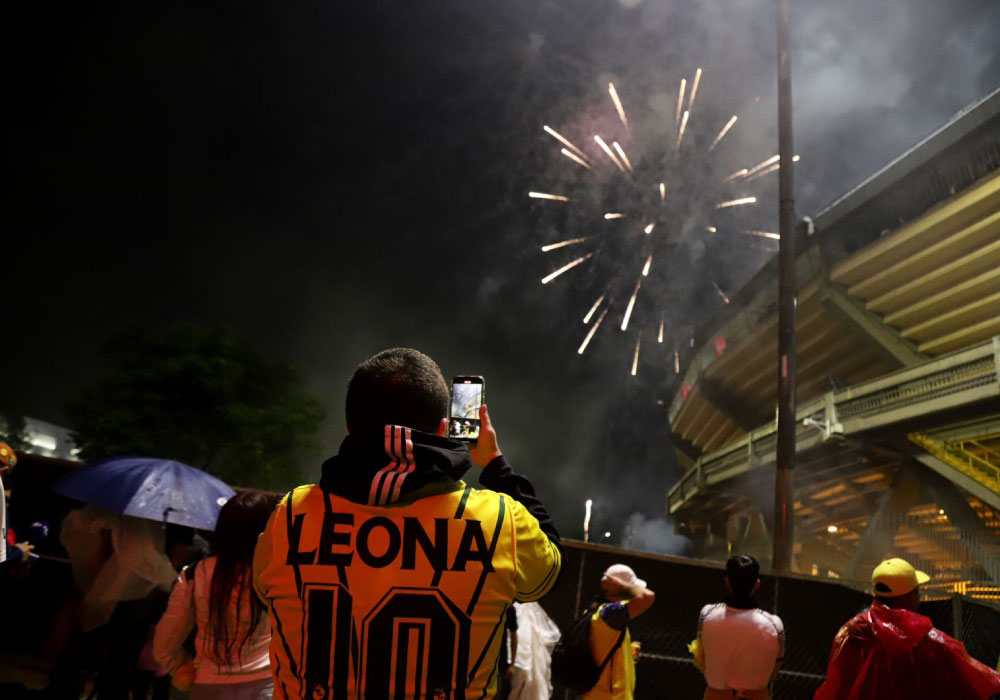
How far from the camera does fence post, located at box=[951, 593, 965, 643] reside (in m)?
6.92

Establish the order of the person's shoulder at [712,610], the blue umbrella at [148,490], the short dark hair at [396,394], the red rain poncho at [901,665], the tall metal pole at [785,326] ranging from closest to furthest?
the short dark hair at [396,394]
the red rain poncho at [901,665]
the person's shoulder at [712,610]
the blue umbrella at [148,490]
the tall metal pole at [785,326]

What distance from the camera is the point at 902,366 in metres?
20.8

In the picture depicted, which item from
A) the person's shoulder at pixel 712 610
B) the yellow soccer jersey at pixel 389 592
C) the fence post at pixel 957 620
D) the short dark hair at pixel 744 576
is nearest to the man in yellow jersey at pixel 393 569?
the yellow soccer jersey at pixel 389 592

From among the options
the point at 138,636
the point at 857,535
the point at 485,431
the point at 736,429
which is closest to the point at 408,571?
the point at 485,431

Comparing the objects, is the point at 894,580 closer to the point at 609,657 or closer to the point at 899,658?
the point at 899,658

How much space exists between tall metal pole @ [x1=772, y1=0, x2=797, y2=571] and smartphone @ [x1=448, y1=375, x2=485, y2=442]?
845cm

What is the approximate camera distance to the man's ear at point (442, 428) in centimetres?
189

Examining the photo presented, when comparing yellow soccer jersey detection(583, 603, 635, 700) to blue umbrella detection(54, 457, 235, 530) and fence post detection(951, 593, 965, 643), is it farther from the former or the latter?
fence post detection(951, 593, 965, 643)

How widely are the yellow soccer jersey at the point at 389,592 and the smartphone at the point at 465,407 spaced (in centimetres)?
29

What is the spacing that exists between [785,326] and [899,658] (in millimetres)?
7744

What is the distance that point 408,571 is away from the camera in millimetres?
1710

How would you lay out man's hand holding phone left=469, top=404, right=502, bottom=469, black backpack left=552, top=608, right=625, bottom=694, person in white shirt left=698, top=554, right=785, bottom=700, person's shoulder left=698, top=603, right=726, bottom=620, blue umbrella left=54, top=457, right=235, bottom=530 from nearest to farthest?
man's hand holding phone left=469, top=404, right=502, bottom=469
black backpack left=552, top=608, right=625, bottom=694
person in white shirt left=698, top=554, right=785, bottom=700
person's shoulder left=698, top=603, right=726, bottom=620
blue umbrella left=54, top=457, right=235, bottom=530

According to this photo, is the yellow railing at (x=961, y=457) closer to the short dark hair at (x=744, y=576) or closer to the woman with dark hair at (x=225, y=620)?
the short dark hair at (x=744, y=576)

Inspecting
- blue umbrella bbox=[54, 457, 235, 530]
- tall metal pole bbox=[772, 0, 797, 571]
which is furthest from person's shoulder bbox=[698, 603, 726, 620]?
tall metal pole bbox=[772, 0, 797, 571]
